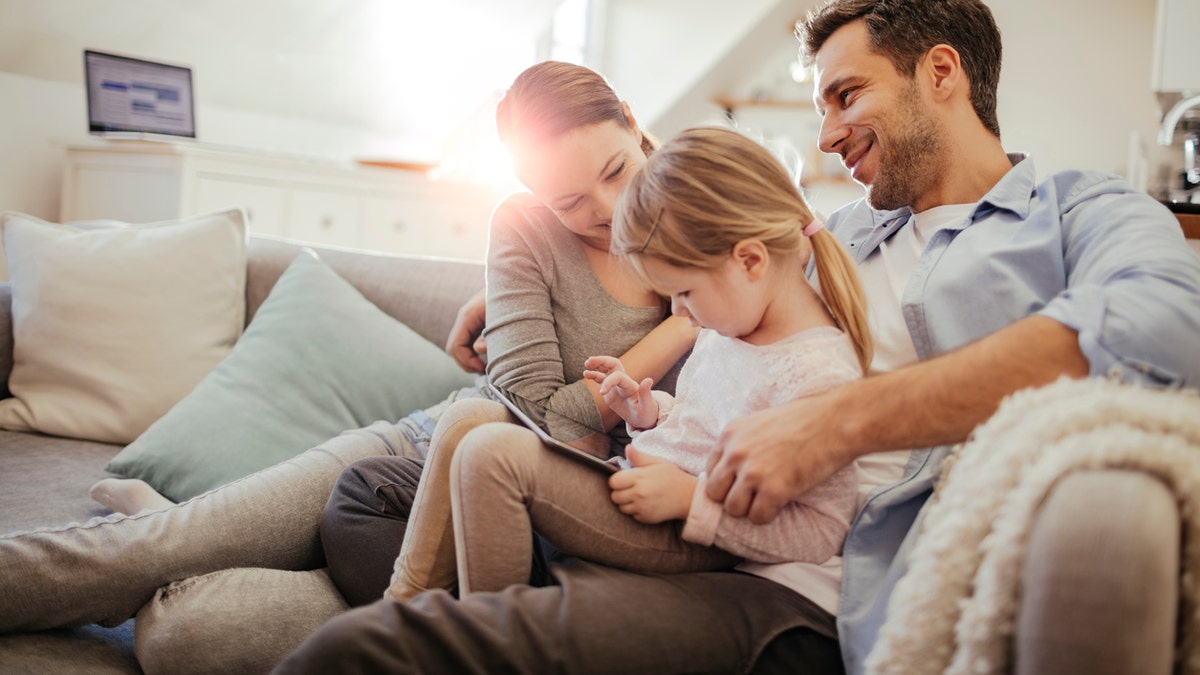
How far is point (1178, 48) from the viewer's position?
287 centimetres

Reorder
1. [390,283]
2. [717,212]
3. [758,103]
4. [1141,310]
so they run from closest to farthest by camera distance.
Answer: [1141,310]
[717,212]
[390,283]
[758,103]

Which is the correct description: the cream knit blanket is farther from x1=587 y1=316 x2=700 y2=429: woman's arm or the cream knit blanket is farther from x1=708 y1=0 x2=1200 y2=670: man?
x1=587 y1=316 x2=700 y2=429: woman's arm

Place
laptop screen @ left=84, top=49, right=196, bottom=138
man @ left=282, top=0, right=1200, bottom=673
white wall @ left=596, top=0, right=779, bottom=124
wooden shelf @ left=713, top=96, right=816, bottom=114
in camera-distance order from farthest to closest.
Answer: wooden shelf @ left=713, top=96, right=816, bottom=114
white wall @ left=596, top=0, right=779, bottom=124
laptop screen @ left=84, top=49, right=196, bottom=138
man @ left=282, top=0, right=1200, bottom=673

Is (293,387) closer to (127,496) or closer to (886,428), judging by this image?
(127,496)

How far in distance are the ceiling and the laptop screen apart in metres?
0.21

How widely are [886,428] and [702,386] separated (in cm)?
28

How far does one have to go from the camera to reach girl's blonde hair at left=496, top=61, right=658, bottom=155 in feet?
4.38

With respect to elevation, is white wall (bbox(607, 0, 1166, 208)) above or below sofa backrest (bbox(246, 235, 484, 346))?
above

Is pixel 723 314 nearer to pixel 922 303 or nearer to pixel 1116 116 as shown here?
pixel 922 303

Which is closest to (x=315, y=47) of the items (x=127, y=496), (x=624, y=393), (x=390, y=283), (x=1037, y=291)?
(x=390, y=283)

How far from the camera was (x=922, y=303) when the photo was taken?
116cm

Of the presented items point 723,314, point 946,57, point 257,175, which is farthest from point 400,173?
point 723,314

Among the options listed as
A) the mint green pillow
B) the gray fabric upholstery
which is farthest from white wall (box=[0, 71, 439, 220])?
the mint green pillow

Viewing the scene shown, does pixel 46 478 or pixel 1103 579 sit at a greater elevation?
pixel 1103 579
